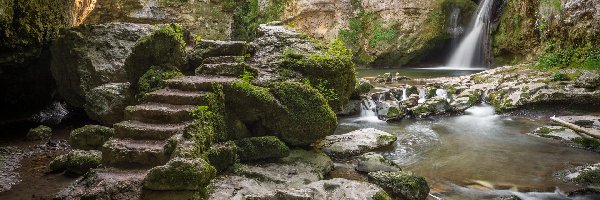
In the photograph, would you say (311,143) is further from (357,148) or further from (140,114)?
(140,114)

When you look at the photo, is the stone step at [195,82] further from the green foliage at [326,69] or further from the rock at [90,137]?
the rock at [90,137]

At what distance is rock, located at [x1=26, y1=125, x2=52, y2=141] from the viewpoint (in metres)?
8.92

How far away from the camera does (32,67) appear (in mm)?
10508

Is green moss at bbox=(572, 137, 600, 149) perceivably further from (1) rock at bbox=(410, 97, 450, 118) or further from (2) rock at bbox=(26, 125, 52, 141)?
(2) rock at bbox=(26, 125, 52, 141)

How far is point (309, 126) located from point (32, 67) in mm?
8202

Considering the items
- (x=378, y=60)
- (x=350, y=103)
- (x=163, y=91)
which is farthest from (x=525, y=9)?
(x=163, y=91)

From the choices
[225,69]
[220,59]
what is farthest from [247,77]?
[220,59]

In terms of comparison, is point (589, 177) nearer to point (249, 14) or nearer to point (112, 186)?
point (112, 186)

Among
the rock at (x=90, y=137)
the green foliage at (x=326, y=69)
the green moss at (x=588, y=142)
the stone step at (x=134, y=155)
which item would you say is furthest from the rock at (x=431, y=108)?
the stone step at (x=134, y=155)

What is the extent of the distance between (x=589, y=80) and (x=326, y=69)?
27.8 feet

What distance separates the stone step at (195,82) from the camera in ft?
20.7

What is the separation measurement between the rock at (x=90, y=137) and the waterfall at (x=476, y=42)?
19174 millimetres

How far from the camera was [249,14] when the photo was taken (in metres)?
26.8

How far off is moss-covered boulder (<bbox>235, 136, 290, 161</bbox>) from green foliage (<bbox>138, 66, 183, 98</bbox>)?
176cm
